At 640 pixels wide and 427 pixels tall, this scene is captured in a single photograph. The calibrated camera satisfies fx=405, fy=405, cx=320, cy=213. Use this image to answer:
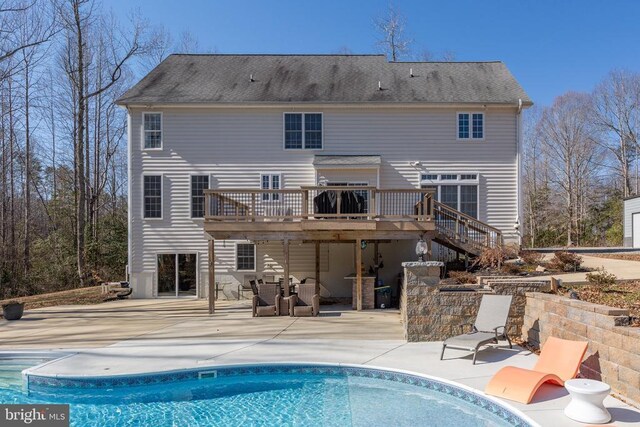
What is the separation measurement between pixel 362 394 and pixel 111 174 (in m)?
27.1

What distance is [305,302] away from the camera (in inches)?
458

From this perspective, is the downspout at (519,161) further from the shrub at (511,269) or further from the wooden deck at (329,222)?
the shrub at (511,269)

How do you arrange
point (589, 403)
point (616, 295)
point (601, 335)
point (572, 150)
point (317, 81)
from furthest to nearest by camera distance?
point (572, 150) → point (317, 81) → point (616, 295) → point (601, 335) → point (589, 403)

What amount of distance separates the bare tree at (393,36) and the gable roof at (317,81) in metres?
9.15

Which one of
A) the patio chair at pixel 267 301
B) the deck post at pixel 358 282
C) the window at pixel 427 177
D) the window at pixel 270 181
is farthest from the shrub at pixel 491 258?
the window at pixel 270 181

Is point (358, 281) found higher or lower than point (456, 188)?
lower

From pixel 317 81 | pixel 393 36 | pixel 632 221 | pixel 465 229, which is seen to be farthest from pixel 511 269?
pixel 393 36

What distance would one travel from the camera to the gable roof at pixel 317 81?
1545cm

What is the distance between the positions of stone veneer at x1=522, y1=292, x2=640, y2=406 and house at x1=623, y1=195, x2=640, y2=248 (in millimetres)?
18606

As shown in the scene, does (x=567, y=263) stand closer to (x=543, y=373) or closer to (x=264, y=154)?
(x=543, y=373)

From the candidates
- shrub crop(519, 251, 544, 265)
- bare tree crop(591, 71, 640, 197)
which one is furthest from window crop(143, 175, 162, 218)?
bare tree crop(591, 71, 640, 197)

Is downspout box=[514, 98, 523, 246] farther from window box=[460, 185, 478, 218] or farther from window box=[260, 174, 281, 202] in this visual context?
window box=[260, 174, 281, 202]

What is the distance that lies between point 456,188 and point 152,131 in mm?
11809

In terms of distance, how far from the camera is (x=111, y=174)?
1093 inches
